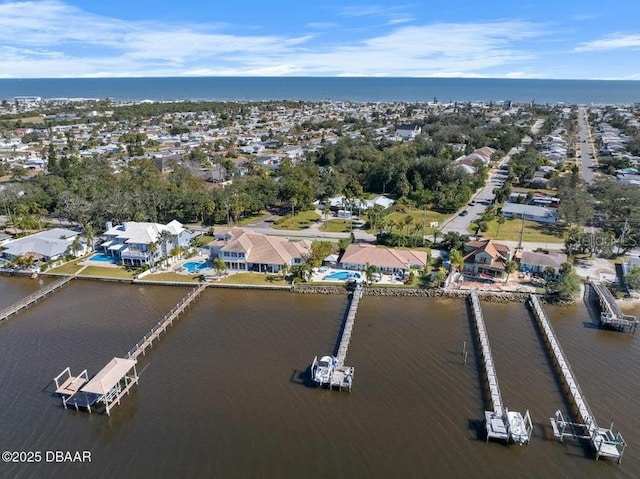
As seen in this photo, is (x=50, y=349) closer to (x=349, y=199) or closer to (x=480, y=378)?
(x=480, y=378)

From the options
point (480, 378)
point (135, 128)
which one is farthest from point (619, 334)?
point (135, 128)

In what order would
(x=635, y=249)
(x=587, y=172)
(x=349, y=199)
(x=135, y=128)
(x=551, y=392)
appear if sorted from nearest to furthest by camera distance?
(x=551, y=392)
(x=635, y=249)
(x=349, y=199)
(x=587, y=172)
(x=135, y=128)

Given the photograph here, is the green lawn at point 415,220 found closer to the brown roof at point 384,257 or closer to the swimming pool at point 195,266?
the brown roof at point 384,257

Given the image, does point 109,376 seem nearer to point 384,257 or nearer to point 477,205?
point 384,257

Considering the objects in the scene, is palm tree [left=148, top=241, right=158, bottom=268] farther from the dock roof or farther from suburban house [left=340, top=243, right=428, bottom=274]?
suburban house [left=340, top=243, right=428, bottom=274]

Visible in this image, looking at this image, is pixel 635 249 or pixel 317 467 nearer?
pixel 317 467

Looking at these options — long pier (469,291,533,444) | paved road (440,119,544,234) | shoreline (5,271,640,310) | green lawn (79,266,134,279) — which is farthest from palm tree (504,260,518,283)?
green lawn (79,266,134,279)

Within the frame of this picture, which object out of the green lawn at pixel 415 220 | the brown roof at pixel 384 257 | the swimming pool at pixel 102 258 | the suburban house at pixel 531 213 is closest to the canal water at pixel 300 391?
the brown roof at pixel 384 257
